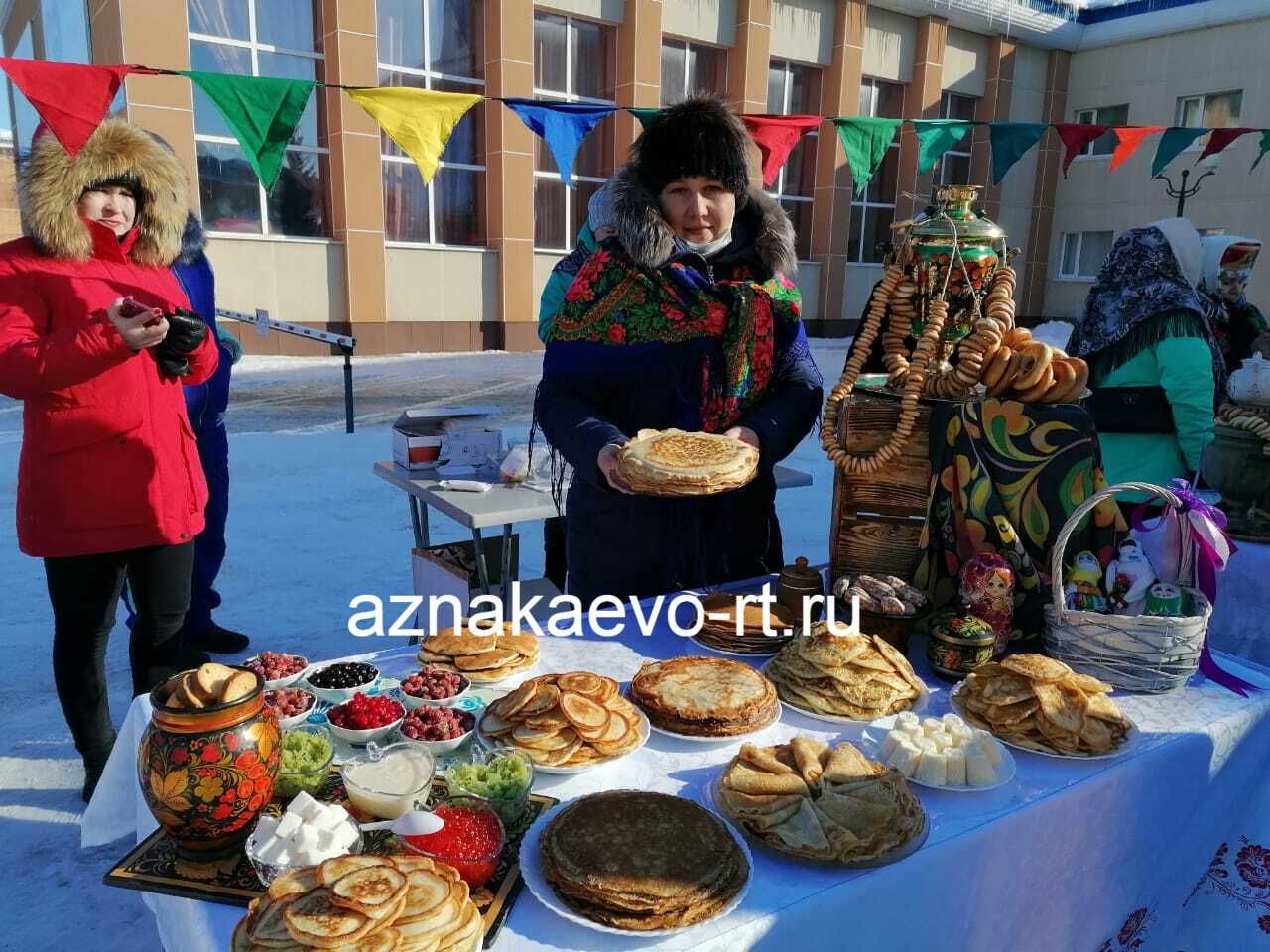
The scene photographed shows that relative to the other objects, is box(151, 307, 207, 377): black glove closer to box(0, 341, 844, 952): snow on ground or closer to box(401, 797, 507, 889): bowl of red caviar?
box(0, 341, 844, 952): snow on ground

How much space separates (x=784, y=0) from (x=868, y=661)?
19149 mm

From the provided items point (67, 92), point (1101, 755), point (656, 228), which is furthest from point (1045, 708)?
point (67, 92)

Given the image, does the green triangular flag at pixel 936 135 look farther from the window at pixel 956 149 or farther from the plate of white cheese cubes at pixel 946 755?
the window at pixel 956 149

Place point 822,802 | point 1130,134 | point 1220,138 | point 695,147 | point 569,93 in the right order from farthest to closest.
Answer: point 569,93 < point 1130,134 < point 1220,138 < point 695,147 < point 822,802

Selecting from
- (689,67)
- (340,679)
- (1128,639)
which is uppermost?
(689,67)

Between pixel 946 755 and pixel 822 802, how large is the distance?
271mm

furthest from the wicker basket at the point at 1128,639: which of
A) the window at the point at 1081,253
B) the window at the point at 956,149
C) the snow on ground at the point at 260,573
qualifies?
the window at the point at 1081,253

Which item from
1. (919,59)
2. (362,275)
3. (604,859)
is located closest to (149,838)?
(604,859)

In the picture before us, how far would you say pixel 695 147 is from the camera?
7.04ft

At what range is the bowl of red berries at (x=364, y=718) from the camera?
4.83 ft

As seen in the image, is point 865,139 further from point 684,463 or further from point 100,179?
point 100,179

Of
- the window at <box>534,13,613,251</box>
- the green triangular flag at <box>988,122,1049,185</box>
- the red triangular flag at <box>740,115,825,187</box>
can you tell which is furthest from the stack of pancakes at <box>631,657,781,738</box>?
the window at <box>534,13,613,251</box>

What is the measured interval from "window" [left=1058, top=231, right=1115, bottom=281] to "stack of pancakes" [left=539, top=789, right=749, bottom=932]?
23585 millimetres

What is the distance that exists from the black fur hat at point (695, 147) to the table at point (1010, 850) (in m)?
1.18
